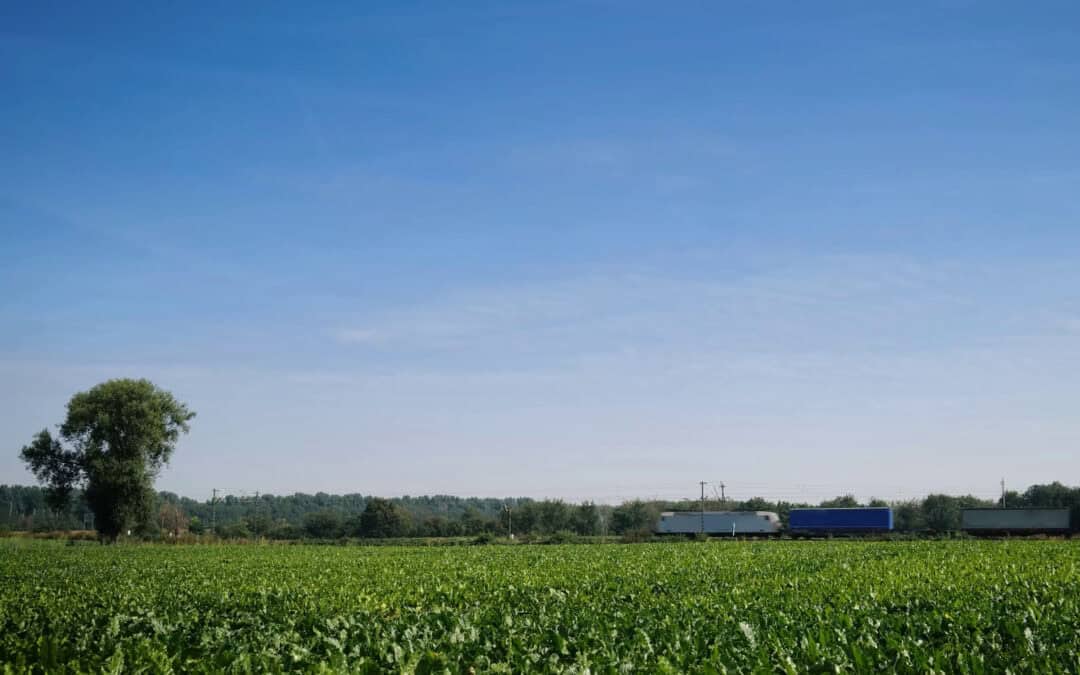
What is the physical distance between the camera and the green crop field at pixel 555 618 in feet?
34.7

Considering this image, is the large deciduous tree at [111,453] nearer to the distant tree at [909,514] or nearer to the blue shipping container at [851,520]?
the blue shipping container at [851,520]

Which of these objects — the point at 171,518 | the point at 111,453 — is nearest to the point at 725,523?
the point at 111,453

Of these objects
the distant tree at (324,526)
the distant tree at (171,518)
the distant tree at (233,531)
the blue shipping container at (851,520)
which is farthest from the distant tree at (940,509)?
the distant tree at (171,518)

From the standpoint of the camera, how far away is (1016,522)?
79500 mm

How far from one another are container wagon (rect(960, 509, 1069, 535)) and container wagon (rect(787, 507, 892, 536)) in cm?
712

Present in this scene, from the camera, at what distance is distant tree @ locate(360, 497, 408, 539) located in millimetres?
147125

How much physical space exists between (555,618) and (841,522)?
74853 millimetres

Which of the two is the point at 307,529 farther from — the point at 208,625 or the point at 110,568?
the point at 208,625

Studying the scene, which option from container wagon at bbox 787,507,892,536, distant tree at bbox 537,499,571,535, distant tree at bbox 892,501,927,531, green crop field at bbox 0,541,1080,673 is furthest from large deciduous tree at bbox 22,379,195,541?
distant tree at bbox 892,501,927,531

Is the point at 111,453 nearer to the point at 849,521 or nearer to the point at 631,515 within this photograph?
the point at 849,521

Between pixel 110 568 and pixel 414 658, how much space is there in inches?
1386

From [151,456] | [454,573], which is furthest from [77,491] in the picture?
[454,573]

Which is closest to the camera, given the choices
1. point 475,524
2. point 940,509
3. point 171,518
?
point 940,509

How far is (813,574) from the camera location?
3053 centimetres
